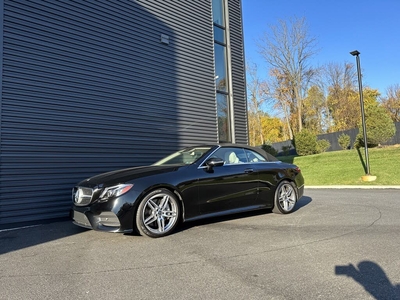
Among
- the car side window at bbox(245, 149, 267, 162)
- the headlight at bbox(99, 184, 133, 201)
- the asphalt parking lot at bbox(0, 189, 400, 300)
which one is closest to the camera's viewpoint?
the asphalt parking lot at bbox(0, 189, 400, 300)

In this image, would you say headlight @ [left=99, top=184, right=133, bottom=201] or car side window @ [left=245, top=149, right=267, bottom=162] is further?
car side window @ [left=245, top=149, right=267, bottom=162]

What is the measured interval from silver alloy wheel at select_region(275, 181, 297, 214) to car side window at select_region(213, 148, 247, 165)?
3.15ft

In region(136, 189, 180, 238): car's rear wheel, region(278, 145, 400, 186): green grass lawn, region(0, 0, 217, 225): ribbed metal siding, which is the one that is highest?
region(0, 0, 217, 225): ribbed metal siding

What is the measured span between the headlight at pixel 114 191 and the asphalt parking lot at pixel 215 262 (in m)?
0.63

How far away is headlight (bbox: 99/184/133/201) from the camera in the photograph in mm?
4341

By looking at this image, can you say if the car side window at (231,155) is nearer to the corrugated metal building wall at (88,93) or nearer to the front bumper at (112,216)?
the front bumper at (112,216)

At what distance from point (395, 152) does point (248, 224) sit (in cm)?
1498

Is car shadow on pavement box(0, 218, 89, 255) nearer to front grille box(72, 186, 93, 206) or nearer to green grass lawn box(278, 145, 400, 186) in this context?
front grille box(72, 186, 93, 206)

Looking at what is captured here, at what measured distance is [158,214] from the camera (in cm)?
455

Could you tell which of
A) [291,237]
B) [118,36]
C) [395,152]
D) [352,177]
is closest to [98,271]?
[291,237]

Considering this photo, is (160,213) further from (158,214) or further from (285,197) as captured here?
(285,197)

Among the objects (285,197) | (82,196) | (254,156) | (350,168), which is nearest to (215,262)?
(82,196)

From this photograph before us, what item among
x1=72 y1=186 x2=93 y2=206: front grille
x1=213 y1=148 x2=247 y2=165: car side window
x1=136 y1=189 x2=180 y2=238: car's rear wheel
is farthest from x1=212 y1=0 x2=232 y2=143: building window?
x1=72 y1=186 x2=93 y2=206: front grille

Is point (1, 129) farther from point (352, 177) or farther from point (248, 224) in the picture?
point (352, 177)
